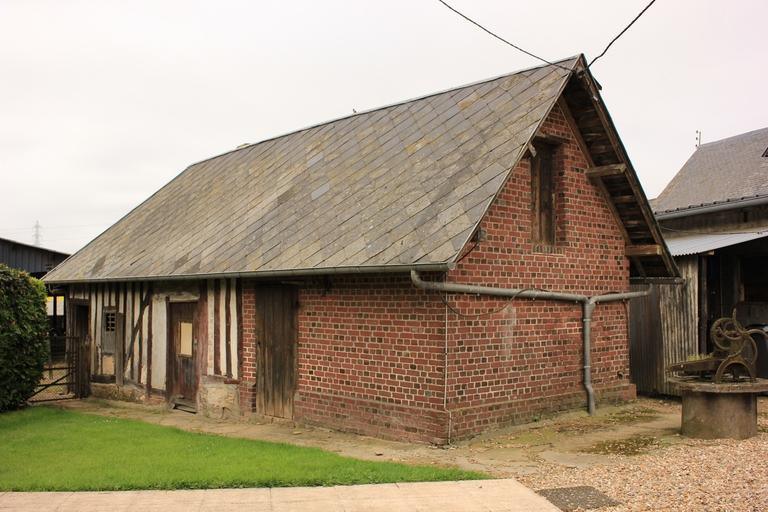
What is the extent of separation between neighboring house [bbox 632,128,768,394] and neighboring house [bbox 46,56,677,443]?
868mm

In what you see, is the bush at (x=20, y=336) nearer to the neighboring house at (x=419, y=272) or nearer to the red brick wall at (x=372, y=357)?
the neighboring house at (x=419, y=272)

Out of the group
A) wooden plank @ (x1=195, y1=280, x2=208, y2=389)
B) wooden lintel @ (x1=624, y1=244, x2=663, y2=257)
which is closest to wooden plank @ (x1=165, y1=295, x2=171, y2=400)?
wooden plank @ (x1=195, y1=280, x2=208, y2=389)

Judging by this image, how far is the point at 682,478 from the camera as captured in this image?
24.2 ft

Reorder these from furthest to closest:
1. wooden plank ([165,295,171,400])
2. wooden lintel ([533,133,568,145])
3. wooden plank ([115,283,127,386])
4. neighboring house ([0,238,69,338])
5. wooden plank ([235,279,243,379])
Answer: neighboring house ([0,238,69,338])
wooden plank ([115,283,127,386])
wooden plank ([165,295,171,400])
wooden plank ([235,279,243,379])
wooden lintel ([533,133,568,145])

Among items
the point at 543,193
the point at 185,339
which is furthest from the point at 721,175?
the point at 185,339

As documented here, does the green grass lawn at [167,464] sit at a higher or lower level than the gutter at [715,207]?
lower

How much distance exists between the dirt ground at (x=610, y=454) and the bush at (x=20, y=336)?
3364mm

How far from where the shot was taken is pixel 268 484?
7.21m

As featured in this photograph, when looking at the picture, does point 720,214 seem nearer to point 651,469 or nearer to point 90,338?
point 651,469

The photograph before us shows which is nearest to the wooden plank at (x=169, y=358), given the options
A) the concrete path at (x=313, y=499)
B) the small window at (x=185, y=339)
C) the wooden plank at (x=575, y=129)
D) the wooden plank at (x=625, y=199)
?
the small window at (x=185, y=339)

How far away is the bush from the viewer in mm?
13383

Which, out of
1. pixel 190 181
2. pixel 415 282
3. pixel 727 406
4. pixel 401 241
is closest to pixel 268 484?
pixel 415 282

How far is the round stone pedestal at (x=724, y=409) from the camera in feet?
31.0

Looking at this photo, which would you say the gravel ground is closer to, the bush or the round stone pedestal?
the round stone pedestal
